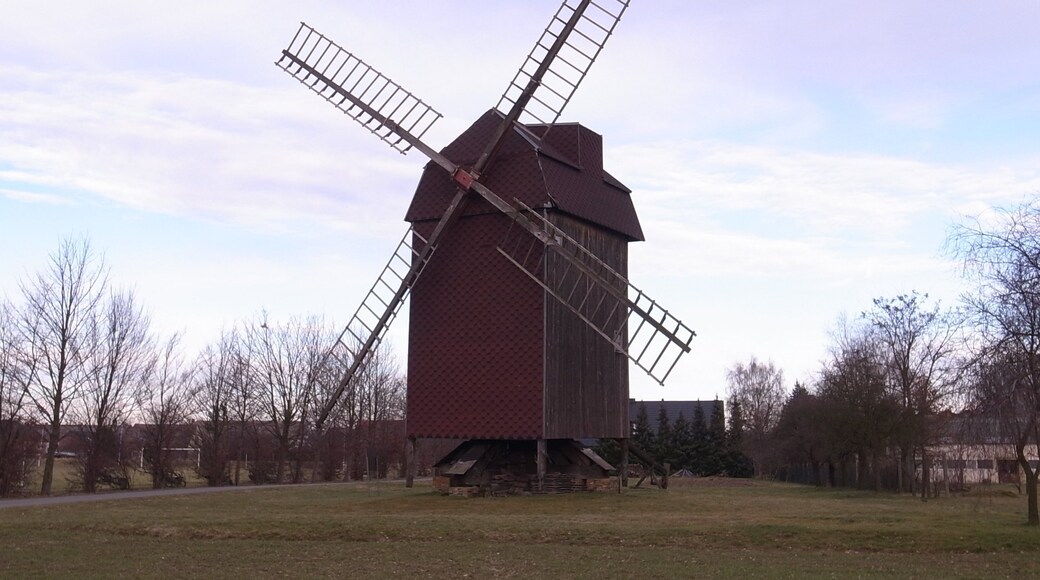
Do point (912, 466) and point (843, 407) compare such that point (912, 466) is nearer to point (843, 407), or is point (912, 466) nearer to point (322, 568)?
point (843, 407)

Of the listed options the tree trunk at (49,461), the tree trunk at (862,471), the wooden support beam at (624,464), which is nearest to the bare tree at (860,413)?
the tree trunk at (862,471)

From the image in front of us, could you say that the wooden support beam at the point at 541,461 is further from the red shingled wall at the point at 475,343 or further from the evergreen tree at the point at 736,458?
the evergreen tree at the point at 736,458

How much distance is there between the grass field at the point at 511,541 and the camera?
16109 millimetres

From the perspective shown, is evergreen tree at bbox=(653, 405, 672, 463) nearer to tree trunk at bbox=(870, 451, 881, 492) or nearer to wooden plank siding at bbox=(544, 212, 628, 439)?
tree trunk at bbox=(870, 451, 881, 492)

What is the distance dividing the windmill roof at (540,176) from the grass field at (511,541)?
9.51 meters

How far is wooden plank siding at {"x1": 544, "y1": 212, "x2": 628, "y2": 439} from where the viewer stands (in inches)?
1225

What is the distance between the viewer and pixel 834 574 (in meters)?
15.5

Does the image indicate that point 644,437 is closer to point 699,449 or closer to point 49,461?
point 699,449

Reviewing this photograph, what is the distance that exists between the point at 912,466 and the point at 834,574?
3179cm

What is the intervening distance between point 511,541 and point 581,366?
1288 centimetres

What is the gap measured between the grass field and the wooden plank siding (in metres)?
3.95

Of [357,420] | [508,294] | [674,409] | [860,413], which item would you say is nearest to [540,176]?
[508,294]

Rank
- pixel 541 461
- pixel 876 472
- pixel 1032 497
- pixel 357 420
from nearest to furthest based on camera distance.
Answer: pixel 1032 497 → pixel 541 461 → pixel 876 472 → pixel 357 420

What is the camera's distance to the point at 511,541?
794 inches
